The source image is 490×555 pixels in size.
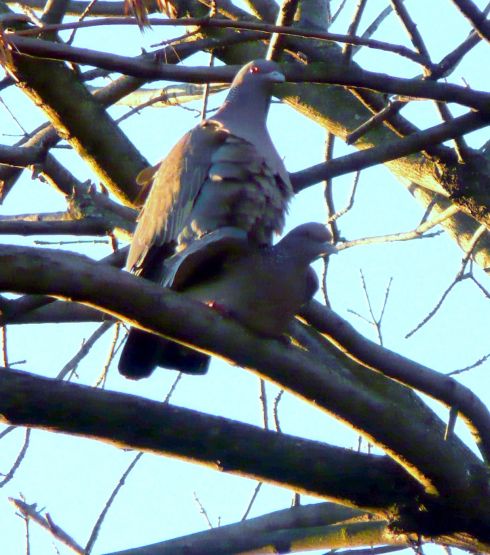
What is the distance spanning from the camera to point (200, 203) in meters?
3.50

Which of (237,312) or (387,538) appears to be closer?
(237,312)

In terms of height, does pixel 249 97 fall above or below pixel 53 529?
above

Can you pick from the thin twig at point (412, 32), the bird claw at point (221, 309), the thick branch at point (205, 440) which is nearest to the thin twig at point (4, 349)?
the bird claw at point (221, 309)

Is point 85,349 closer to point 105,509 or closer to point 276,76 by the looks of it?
point 105,509

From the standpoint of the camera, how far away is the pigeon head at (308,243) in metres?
3.12

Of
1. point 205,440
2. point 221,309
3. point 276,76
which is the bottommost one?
point 205,440

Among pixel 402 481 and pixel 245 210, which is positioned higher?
pixel 245 210

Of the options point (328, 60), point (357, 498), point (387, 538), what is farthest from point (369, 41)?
point (387, 538)

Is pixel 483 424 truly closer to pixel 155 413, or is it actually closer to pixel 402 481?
pixel 402 481

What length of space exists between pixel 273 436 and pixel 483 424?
0.68 metres

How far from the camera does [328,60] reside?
3230 millimetres

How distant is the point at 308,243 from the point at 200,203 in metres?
0.50

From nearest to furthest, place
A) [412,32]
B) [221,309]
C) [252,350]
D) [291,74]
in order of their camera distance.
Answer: [252,350] → [221,309] → [412,32] → [291,74]

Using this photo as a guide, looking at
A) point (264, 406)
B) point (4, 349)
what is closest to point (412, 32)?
point (264, 406)
